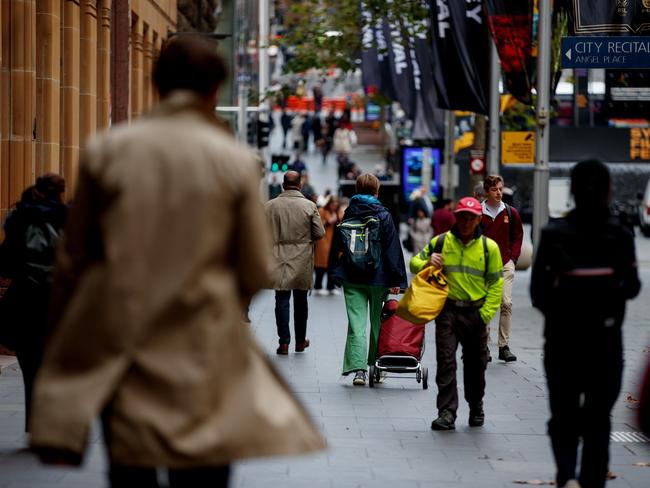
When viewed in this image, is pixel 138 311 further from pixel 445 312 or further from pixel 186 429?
pixel 445 312

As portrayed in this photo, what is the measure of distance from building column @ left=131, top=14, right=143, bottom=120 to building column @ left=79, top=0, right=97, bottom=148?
4689 millimetres

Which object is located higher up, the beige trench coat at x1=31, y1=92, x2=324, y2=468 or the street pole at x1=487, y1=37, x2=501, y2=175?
the street pole at x1=487, y1=37, x2=501, y2=175

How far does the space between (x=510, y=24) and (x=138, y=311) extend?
17398 millimetres

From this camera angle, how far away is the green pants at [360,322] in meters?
12.6

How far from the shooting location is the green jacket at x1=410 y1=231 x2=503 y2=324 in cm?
984

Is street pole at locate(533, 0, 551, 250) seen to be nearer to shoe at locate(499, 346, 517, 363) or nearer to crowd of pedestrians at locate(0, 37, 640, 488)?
shoe at locate(499, 346, 517, 363)

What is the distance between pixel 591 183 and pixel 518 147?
66.3 ft

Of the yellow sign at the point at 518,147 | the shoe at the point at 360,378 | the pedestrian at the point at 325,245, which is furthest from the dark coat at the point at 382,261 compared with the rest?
the yellow sign at the point at 518,147

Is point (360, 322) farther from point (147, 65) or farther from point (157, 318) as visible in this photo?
point (147, 65)

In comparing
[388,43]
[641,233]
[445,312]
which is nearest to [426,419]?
[445,312]

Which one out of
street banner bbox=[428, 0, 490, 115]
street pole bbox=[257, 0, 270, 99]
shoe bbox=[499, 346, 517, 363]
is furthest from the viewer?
street pole bbox=[257, 0, 270, 99]

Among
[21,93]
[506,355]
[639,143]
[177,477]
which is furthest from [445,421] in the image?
[639,143]

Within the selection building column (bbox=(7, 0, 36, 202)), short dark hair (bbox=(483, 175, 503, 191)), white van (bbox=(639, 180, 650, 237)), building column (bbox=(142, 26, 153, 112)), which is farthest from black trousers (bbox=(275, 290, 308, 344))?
white van (bbox=(639, 180, 650, 237))

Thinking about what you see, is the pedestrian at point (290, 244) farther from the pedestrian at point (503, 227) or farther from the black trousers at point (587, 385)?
the black trousers at point (587, 385)
